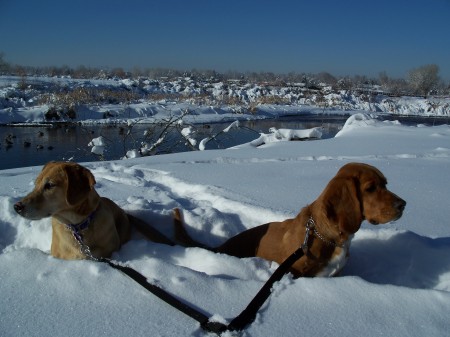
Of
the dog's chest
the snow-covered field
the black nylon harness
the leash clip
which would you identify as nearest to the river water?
the snow-covered field

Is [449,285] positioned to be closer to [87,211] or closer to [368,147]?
[87,211]

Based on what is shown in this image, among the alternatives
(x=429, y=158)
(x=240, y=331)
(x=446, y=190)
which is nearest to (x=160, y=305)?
(x=240, y=331)

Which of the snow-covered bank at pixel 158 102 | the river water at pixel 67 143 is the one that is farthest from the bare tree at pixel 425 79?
the river water at pixel 67 143

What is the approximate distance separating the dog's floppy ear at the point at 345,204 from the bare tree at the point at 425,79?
8996 centimetres

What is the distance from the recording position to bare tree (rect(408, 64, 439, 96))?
82.6m

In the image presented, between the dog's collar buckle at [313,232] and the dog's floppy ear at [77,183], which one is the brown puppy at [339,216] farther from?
the dog's floppy ear at [77,183]

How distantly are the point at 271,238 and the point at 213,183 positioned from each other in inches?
104

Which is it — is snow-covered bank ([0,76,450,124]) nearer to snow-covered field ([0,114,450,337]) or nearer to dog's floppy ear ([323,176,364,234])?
snow-covered field ([0,114,450,337])

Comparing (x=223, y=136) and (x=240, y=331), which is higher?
(x=240, y=331)

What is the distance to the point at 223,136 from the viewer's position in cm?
1995

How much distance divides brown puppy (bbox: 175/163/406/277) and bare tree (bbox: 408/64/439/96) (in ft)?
295

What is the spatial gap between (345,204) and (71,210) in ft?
7.72

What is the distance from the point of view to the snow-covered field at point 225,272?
7.01 ft

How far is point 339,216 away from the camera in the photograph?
9.80 feet
